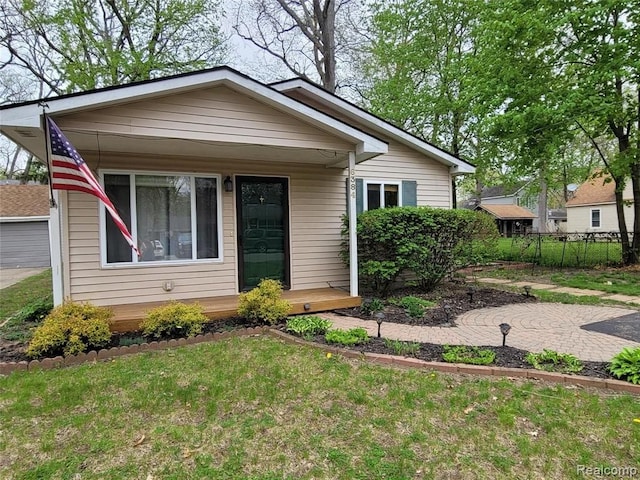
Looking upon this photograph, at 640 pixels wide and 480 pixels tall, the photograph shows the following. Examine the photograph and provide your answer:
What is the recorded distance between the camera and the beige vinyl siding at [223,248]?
5535 millimetres

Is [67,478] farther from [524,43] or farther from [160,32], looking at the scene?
[160,32]

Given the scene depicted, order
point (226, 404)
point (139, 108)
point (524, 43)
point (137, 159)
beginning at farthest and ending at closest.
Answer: point (524, 43) < point (137, 159) < point (139, 108) < point (226, 404)

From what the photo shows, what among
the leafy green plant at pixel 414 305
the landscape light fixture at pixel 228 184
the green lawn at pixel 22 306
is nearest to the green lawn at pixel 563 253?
the leafy green plant at pixel 414 305

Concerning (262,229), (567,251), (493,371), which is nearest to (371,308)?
(262,229)

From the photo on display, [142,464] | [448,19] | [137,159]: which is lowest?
[142,464]

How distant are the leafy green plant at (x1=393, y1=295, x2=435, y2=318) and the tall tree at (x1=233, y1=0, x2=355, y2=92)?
11726 millimetres

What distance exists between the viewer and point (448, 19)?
15102 mm

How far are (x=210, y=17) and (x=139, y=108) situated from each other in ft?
47.8

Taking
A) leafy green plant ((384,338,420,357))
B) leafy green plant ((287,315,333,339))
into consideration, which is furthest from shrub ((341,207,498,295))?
leafy green plant ((384,338,420,357))

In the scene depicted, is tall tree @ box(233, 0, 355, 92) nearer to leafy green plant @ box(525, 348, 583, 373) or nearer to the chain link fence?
Result: the chain link fence

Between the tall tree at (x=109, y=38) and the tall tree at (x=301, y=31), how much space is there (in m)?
1.75

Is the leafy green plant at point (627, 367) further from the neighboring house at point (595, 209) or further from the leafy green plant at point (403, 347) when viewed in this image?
the neighboring house at point (595, 209)

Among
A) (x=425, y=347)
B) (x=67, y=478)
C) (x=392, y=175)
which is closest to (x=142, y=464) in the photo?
(x=67, y=478)

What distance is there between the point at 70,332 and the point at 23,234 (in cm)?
1635
